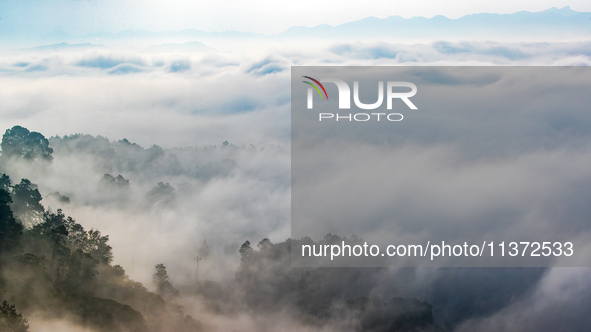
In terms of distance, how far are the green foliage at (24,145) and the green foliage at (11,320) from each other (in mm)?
25091

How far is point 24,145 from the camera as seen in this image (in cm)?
4603

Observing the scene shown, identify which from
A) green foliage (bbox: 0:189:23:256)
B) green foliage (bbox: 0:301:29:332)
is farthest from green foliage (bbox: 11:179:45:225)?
green foliage (bbox: 0:301:29:332)

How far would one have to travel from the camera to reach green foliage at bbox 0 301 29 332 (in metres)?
23.8

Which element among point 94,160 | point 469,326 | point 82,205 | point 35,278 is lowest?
point 469,326

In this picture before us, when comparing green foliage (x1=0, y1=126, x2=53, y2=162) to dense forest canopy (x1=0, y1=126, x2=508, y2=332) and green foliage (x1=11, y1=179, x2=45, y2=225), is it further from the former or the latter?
green foliage (x1=11, y1=179, x2=45, y2=225)

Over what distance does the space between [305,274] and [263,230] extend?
13.4m

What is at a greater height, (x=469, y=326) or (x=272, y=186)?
(x=272, y=186)

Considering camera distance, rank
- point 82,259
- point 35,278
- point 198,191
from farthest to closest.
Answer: point 198,191 → point 82,259 → point 35,278

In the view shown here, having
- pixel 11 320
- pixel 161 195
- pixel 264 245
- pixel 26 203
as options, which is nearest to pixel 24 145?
pixel 26 203

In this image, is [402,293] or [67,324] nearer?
[67,324]

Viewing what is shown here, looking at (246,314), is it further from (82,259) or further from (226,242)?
(82,259)

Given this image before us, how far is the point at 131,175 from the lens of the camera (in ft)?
210

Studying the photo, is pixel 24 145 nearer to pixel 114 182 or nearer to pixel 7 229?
pixel 114 182

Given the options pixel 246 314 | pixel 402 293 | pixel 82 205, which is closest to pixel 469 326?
pixel 402 293
